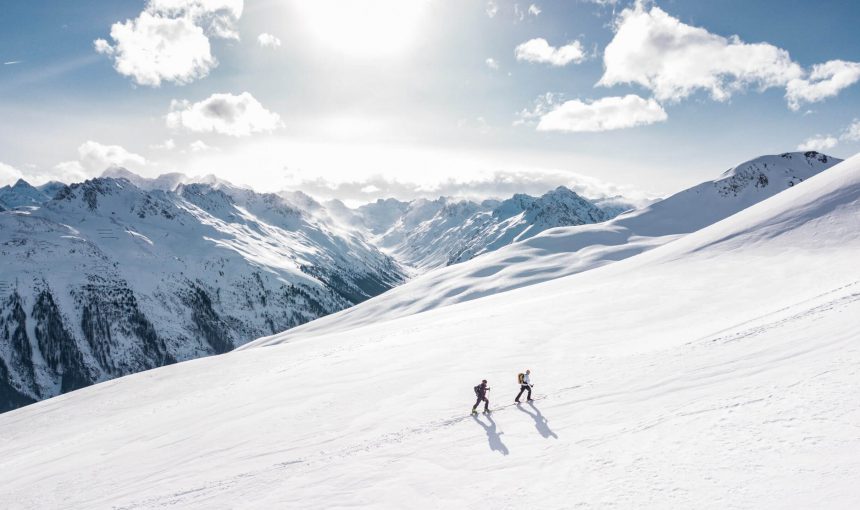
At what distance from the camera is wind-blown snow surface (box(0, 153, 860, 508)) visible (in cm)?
1223

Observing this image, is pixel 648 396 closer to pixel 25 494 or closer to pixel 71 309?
pixel 25 494

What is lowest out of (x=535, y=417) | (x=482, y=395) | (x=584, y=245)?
(x=535, y=417)

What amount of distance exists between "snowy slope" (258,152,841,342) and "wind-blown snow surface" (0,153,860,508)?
198 ft

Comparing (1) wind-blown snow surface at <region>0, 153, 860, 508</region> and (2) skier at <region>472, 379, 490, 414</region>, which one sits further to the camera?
(2) skier at <region>472, 379, 490, 414</region>

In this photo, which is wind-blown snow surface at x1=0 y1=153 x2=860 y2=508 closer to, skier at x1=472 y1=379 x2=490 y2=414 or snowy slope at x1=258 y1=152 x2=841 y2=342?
skier at x1=472 y1=379 x2=490 y2=414

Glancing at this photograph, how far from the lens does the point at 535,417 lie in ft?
58.2

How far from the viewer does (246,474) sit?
662 inches

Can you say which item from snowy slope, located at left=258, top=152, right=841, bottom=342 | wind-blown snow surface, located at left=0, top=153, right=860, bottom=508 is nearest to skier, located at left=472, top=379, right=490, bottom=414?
wind-blown snow surface, located at left=0, top=153, right=860, bottom=508

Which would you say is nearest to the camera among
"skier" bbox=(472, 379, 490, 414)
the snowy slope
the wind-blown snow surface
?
the wind-blown snow surface

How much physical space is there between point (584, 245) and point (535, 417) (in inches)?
4791

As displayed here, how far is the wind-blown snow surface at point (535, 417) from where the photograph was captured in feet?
40.1

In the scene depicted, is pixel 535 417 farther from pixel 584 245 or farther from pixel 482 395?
pixel 584 245

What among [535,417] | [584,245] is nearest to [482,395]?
[535,417]

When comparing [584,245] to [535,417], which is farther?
[584,245]
